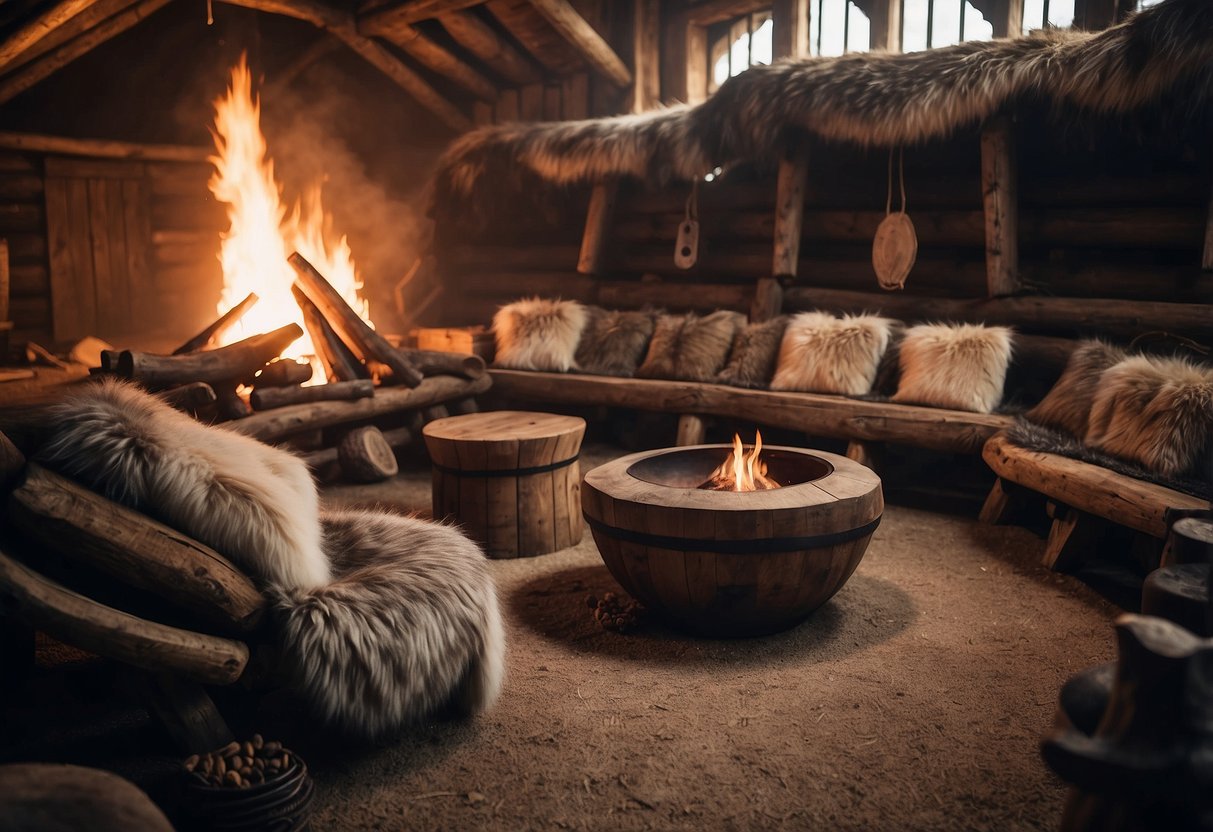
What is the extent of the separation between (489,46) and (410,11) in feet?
3.14

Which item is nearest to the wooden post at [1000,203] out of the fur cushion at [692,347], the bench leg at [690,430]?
the fur cushion at [692,347]

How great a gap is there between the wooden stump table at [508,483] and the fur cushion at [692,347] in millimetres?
1964

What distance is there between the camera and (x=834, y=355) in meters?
5.31

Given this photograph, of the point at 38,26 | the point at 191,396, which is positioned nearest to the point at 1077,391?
the point at 191,396

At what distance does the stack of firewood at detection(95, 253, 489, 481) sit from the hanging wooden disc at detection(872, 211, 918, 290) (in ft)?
9.02

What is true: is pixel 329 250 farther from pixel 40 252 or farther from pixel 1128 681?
pixel 1128 681

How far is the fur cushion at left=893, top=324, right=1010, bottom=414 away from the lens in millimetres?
4777

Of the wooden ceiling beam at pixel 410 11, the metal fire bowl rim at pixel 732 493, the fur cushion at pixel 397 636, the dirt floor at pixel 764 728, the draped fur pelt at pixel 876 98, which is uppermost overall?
the wooden ceiling beam at pixel 410 11

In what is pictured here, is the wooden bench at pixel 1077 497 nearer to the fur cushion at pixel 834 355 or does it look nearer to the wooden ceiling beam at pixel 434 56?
the fur cushion at pixel 834 355

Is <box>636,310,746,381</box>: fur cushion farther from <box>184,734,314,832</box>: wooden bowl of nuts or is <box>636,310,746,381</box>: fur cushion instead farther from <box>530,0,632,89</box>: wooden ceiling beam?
<box>184,734,314,832</box>: wooden bowl of nuts

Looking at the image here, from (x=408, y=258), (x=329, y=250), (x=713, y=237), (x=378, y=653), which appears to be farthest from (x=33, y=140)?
(x=378, y=653)

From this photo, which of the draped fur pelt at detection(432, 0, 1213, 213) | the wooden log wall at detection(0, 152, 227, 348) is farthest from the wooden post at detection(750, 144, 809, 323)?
the wooden log wall at detection(0, 152, 227, 348)

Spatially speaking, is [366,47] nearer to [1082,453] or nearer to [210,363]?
[210,363]

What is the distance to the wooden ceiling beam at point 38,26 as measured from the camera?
5.42 meters
